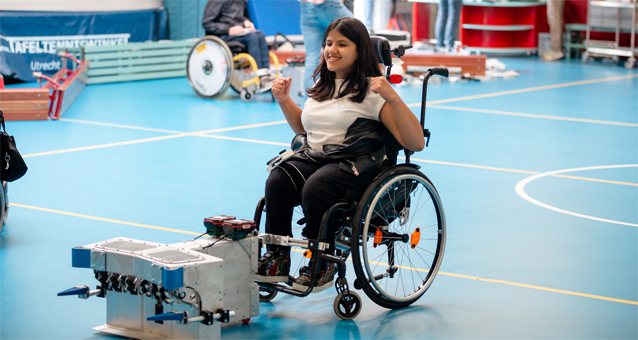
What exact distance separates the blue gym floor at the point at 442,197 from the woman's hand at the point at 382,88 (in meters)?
0.83

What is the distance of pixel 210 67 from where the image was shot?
8.97 meters

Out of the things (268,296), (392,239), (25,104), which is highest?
(25,104)

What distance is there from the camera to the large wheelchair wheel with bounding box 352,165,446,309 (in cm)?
285

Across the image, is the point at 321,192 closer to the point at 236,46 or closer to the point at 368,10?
the point at 236,46

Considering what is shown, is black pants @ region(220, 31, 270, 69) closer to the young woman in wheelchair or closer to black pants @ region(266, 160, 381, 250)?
the young woman in wheelchair

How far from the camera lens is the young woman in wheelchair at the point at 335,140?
9.62ft

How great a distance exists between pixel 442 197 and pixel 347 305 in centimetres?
203

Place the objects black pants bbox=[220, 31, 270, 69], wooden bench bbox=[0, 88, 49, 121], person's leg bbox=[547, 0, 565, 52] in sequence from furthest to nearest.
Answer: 1. person's leg bbox=[547, 0, 565, 52]
2. black pants bbox=[220, 31, 270, 69]
3. wooden bench bbox=[0, 88, 49, 121]

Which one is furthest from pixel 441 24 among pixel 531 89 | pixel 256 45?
pixel 256 45

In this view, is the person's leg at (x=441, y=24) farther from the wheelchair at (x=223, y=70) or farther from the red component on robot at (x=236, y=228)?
the red component on robot at (x=236, y=228)

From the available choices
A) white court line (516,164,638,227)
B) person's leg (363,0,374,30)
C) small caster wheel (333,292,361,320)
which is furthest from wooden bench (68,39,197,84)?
small caster wheel (333,292,361,320)

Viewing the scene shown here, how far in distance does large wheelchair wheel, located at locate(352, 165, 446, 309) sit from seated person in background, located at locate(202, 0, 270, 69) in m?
5.65

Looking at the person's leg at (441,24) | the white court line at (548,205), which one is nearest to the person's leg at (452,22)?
the person's leg at (441,24)

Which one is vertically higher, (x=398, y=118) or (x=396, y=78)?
A: (x=396, y=78)
